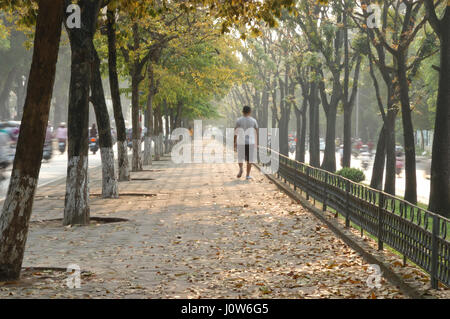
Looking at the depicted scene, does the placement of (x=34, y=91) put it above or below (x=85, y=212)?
above

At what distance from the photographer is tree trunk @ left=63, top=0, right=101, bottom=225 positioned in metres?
11.9

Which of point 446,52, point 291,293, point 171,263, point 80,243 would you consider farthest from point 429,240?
point 446,52

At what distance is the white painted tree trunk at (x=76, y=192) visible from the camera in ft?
39.6

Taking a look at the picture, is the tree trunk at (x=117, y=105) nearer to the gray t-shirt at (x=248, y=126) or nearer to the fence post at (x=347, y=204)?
the gray t-shirt at (x=248, y=126)

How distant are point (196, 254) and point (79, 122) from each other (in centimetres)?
367

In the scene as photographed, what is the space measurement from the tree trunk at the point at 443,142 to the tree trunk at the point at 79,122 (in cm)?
753

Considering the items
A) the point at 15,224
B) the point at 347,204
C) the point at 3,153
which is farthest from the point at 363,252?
the point at 3,153

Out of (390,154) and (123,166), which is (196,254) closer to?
(123,166)

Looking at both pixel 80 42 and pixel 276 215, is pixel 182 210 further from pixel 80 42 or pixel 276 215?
pixel 80 42

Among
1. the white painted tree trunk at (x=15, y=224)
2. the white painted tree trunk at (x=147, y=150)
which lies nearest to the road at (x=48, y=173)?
the white painted tree trunk at (x=147, y=150)

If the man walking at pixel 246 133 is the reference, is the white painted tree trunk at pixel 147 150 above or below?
below

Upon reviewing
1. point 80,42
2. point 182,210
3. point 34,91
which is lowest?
Result: point 182,210

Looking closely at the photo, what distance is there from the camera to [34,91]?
773 centimetres

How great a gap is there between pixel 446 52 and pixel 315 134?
19579mm
